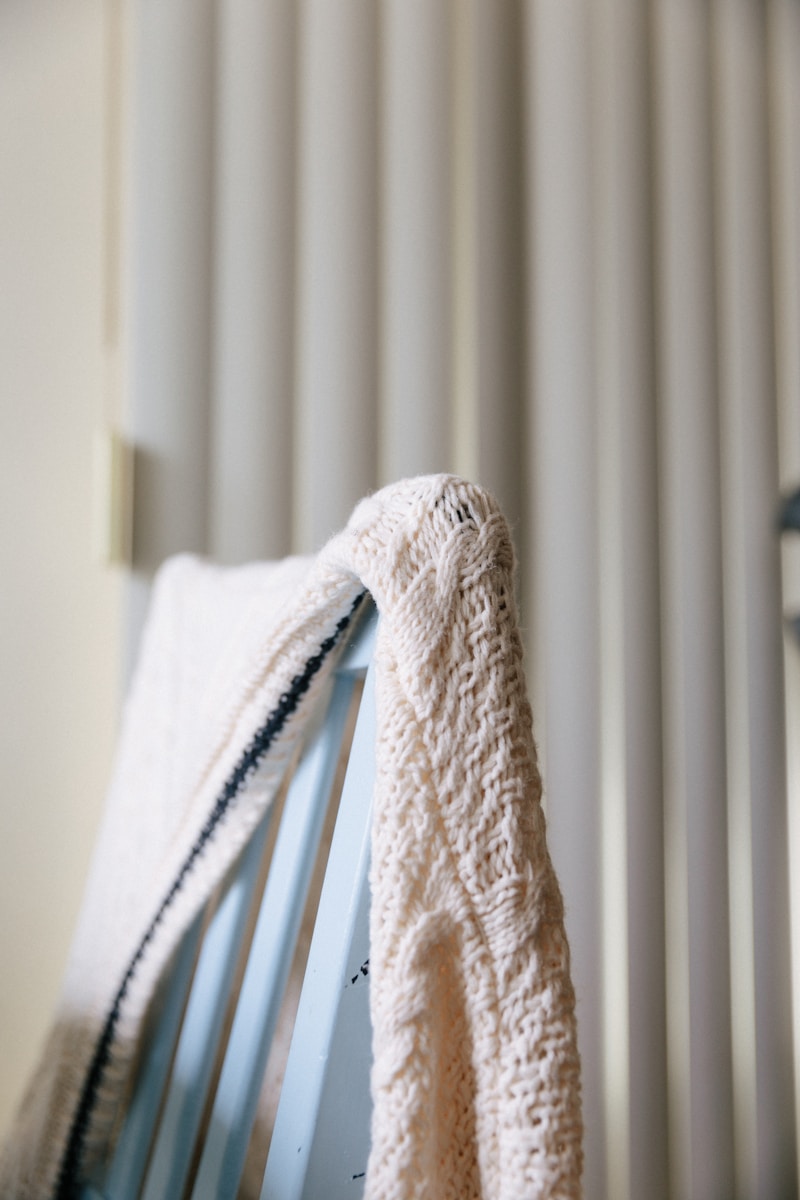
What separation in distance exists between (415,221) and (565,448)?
0.31 m

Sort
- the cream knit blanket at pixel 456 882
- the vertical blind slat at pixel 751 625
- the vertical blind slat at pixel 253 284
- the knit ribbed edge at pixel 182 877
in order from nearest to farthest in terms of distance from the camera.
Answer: the cream knit blanket at pixel 456 882 < the knit ribbed edge at pixel 182 877 < the vertical blind slat at pixel 253 284 < the vertical blind slat at pixel 751 625

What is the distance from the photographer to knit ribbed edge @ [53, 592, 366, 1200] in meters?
0.59

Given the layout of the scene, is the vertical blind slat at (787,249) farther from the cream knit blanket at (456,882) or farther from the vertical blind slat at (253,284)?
the cream knit blanket at (456,882)

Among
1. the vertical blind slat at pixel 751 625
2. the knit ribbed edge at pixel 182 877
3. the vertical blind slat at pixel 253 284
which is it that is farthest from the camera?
the vertical blind slat at pixel 751 625

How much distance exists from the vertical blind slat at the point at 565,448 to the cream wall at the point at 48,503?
19.5 inches

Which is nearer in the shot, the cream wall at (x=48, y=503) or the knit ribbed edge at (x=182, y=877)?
the knit ribbed edge at (x=182, y=877)

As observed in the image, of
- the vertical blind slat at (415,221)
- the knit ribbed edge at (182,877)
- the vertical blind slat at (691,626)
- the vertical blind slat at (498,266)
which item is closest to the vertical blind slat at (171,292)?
the vertical blind slat at (415,221)

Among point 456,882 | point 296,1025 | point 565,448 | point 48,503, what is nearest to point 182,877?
point 296,1025

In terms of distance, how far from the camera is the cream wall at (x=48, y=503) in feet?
3.48

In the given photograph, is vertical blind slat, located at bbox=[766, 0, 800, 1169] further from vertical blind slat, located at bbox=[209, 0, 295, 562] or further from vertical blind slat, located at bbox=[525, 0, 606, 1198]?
vertical blind slat, located at bbox=[209, 0, 295, 562]

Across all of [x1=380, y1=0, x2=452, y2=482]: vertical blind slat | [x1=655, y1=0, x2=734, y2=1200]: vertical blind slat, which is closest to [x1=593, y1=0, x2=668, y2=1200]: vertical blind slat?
[x1=655, y1=0, x2=734, y2=1200]: vertical blind slat

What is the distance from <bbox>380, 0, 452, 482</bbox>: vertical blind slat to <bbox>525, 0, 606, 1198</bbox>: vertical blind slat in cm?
12

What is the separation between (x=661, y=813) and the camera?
1.14 metres

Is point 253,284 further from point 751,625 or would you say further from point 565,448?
point 751,625
